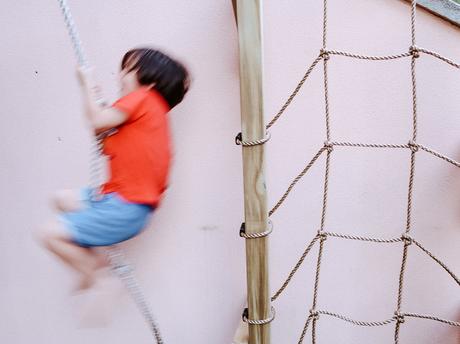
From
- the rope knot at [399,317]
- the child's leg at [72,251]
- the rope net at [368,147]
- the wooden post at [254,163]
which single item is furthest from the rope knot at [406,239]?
the child's leg at [72,251]

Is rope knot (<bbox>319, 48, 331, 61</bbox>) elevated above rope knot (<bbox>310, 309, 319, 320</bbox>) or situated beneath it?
elevated above

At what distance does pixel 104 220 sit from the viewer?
1067 millimetres

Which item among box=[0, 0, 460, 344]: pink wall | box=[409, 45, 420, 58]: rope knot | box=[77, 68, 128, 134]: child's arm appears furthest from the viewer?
box=[0, 0, 460, 344]: pink wall

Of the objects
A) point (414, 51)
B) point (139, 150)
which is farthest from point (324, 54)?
point (139, 150)

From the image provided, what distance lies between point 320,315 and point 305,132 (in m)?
0.47

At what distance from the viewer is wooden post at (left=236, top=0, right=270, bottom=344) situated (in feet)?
3.48

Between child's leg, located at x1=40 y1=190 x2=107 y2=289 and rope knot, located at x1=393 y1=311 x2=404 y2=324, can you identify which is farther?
rope knot, located at x1=393 y1=311 x2=404 y2=324

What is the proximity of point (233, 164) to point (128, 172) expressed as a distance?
30 cm

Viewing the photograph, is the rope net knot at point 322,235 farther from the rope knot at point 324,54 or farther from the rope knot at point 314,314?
the rope knot at point 324,54

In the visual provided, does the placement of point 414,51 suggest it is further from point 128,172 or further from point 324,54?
point 128,172

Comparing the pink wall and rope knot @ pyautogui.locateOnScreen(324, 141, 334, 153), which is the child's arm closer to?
the pink wall

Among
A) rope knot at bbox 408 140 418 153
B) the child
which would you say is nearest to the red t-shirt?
the child

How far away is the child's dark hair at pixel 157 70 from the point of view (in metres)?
1.08

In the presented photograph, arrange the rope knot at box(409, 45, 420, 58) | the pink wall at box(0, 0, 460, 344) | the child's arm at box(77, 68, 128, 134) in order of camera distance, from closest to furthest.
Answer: the child's arm at box(77, 68, 128, 134)
the rope knot at box(409, 45, 420, 58)
the pink wall at box(0, 0, 460, 344)
